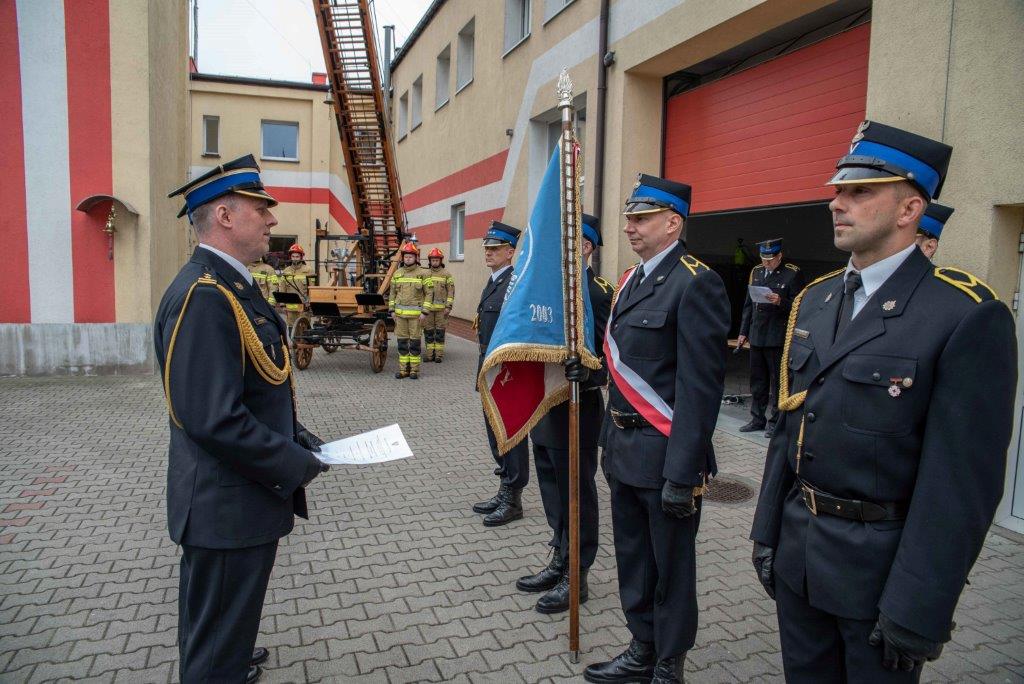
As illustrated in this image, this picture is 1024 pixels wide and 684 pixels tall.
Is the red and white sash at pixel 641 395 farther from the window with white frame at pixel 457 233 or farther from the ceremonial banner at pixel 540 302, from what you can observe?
the window with white frame at pixel 457 233

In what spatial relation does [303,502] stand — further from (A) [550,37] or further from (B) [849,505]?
(A) [550,37]

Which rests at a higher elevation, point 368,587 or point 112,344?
point 112,344

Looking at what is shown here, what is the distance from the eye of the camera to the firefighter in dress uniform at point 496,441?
4953 millimetres

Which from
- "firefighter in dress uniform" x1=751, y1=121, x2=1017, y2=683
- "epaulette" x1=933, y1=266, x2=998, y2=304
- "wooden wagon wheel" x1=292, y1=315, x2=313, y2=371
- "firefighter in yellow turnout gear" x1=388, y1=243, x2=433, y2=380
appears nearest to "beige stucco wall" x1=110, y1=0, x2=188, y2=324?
"wooden wagon wheel" x1=292, y1=315, x2=313, y2=371

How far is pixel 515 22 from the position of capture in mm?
14062

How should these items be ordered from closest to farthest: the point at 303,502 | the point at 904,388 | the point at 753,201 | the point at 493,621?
the point at 904,388 → the point at 303,502 → the point at 493,621 → the point at 753,201

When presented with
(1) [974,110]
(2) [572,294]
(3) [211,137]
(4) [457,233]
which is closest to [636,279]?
(2) [572,294]

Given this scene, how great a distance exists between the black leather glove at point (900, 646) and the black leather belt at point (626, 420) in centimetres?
124

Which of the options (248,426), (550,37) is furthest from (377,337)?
(248,426)

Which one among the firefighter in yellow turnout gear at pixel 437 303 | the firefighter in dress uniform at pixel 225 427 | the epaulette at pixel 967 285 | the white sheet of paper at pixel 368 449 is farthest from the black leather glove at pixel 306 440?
the firefighter in yellow turnout gear at pixel 437 303

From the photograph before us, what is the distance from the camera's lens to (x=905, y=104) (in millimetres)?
5332

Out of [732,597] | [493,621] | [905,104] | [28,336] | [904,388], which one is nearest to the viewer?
[904,388]

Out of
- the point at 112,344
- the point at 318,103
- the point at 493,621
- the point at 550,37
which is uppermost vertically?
the point at 318,103

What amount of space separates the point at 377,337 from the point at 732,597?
8547mm
